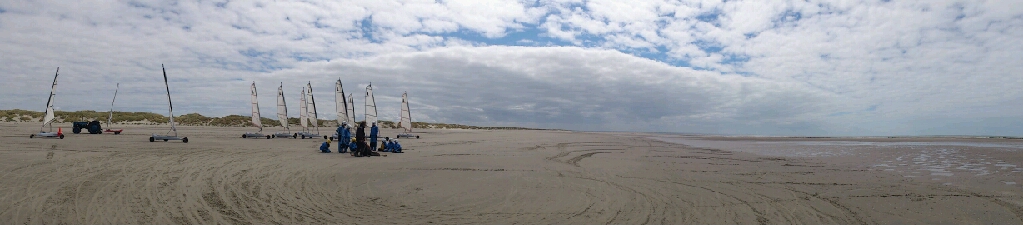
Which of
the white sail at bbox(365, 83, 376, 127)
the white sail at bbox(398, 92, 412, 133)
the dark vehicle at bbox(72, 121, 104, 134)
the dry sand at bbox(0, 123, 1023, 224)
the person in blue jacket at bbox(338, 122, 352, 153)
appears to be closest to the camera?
the dry sand at bbox(0, 123, 1023, 224)

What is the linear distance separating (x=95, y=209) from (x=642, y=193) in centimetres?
892

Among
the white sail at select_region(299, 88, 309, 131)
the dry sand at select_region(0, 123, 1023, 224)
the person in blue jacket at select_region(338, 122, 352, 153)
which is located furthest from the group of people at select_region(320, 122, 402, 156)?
the white sail at select_region(299, 88, 309, 131)

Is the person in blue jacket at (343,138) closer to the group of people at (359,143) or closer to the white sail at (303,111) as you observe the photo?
the group of people at (359,143)

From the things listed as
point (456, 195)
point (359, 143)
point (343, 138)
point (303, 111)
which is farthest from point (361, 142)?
point (303, 111)

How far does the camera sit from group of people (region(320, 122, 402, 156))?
1672cm

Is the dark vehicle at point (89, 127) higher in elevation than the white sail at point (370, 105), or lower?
lower

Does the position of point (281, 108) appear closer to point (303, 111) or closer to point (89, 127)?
point (303, 111)

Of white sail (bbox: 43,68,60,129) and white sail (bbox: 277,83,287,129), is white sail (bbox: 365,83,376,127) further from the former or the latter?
white sail (bbox: 43,68,60,129)

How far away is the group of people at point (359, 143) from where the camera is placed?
1672 cm

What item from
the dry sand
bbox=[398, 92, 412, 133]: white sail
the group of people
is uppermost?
bbox=[398, 92, 412, 133]: white sail

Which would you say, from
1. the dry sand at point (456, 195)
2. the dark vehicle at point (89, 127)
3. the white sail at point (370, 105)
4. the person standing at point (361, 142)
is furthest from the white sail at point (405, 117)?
the dry sand at point (456, 195)

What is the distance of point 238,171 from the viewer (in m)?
11.3

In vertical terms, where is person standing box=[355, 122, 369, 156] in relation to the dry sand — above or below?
above

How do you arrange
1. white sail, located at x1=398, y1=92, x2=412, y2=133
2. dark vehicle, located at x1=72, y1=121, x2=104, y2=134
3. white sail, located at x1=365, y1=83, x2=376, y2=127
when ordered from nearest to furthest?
dark vehicle, located at x1=72, y1=121, x2=104, y2=134
white sail, located at x1=365, y1=83, x2=376, y2=127
white sail, located at x1=398, y1=92, x2=412, y2=133
